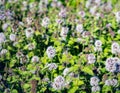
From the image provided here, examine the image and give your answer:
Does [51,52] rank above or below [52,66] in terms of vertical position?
above

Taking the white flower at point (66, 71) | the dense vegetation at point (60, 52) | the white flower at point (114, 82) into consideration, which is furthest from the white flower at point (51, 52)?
the white flower at point (114, 82)

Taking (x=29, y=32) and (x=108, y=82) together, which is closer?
(x=108, y=82)

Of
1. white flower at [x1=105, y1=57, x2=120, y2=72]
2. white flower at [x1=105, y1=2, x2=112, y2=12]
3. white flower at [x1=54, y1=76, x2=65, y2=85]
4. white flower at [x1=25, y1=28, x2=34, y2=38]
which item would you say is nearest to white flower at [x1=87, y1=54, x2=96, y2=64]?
white flower at [x1=105, y1=57, x2=120, y2=72]

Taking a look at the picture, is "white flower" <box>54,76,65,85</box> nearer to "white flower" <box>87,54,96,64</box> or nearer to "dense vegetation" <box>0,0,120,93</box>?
"dense vegetation" <box>0,0,120,93</box>

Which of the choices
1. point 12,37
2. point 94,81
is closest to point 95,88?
point 94,81

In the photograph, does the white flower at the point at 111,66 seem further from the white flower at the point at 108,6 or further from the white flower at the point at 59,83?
the white flower at the point at 108,6

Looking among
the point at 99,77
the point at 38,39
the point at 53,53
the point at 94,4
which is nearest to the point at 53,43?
the point at 38,39

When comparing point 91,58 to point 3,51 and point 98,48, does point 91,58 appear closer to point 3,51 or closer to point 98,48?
point 98,48

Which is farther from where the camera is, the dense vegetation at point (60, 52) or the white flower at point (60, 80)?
the dense vegetation at point (60, 52)

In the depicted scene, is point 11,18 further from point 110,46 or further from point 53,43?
point 110,46

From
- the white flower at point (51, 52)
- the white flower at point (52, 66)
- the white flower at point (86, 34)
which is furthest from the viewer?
the white flower at point (86, 34)

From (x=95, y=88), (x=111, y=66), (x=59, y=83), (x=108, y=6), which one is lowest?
(x=95, y=88)
